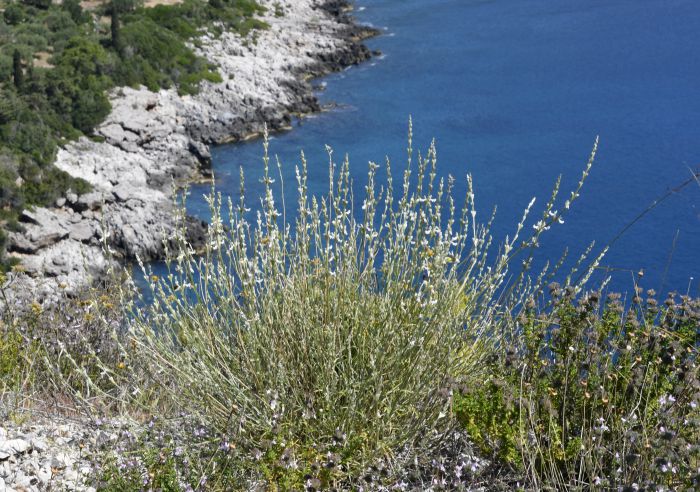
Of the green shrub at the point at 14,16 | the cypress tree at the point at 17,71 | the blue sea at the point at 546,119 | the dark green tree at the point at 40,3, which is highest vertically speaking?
the dark green tree at the point at 40,3

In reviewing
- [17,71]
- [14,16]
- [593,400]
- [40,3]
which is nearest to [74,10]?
[40,3]

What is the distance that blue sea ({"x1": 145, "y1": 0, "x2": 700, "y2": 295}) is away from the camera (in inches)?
909

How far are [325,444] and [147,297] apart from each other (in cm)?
1584

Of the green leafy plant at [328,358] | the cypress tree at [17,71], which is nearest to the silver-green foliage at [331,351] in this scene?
the green leafy plant at [328,358]

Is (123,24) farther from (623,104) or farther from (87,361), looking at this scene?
(87,361)

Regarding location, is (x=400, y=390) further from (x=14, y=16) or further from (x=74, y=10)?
(x=74, y=10)

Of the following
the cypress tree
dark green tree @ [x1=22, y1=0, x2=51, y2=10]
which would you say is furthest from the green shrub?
the cypress tree

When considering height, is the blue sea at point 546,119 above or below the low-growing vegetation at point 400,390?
below

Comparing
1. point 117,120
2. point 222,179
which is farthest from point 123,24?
point 222,179

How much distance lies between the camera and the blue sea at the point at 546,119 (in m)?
23.1

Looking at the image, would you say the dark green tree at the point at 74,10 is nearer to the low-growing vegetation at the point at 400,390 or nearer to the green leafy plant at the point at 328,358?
the low-growing vegetation at the point at 400,390

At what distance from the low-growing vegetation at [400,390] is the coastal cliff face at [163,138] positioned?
7846mm

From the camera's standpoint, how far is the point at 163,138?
91.6ft

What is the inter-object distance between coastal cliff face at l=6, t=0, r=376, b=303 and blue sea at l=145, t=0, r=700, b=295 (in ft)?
3.32
